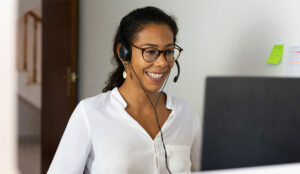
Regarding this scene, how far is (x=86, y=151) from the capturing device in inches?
40.3

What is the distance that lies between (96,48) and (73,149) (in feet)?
5.08

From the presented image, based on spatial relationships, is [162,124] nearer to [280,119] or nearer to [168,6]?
[280,119]

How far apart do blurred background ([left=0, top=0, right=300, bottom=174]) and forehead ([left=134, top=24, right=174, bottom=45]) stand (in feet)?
1.55

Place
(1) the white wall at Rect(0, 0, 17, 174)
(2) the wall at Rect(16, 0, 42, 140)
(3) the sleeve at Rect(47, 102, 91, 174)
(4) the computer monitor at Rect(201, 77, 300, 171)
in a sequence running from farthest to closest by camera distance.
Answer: (2) the wall at Rect(16, 0, 42, 140), (1) the white wall at Rect(0, 0, 17, 174), (3) the sleeve at Rect(47, 102, 91, 174), (4) the computer monitor at Rect(201, 77, 300, 171)

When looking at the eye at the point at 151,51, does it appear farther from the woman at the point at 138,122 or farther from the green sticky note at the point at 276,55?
the green sticky note at the point at 276,55

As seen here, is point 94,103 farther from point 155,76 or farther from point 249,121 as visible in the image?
point 249,121

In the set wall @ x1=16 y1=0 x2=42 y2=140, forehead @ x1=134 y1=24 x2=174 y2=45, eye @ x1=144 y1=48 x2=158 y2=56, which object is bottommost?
wall @ x1=16 y1=0 x2=42 y2=140

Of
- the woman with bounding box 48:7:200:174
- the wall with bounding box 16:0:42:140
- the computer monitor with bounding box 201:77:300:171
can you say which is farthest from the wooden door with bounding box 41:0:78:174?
the computer monitor with bounding box 201:77:300:171

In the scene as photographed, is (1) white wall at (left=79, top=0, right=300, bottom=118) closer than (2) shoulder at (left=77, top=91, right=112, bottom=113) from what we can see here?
No

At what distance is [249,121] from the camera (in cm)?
60

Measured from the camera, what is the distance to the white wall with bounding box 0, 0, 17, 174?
95.3 inches

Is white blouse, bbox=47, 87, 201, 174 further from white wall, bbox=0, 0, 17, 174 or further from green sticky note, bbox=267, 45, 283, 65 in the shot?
white wall, bbox=0, 0, 17, 174

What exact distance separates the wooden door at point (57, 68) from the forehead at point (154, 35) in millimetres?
1655

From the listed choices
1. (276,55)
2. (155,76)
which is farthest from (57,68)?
(276,55)
